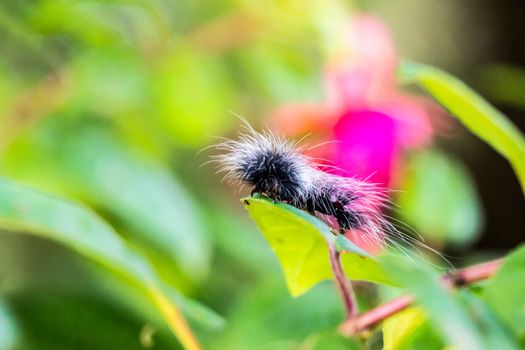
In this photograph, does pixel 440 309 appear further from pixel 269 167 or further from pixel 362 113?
pixel 362 113

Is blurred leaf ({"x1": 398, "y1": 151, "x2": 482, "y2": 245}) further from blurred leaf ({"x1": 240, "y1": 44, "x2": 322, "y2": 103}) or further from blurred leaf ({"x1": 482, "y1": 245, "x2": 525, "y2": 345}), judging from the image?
blurred leaf ({"x1": 482, "y1": 245, "x2": 525, "y2": 345})

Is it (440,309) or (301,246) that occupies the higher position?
(301,246)

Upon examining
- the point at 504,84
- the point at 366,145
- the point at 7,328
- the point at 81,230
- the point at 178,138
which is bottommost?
the point at 81,230

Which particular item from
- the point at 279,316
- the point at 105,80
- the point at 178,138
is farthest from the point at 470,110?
the point at 178,138

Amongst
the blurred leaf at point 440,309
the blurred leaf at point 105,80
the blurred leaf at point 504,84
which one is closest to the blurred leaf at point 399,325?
the blurred leaf at point 440,309

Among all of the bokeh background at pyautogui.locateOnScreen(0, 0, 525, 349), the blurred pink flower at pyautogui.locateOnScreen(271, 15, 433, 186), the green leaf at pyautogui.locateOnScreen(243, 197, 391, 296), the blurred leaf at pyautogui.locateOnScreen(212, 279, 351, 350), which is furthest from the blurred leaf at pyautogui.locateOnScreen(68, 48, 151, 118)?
the green leaf at pyautogui.locateOnScreen(243, 197, 391, 296)

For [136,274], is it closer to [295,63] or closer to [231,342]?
[231,342]

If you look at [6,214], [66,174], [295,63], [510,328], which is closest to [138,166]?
[66,174]
